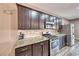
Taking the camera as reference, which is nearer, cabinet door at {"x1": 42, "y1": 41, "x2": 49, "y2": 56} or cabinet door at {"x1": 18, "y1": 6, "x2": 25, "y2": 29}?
cabinet door at {"x1": 18, "y1": 6, "x2": 25, "y2": 29}

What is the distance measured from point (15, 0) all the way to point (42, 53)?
5.70 ft

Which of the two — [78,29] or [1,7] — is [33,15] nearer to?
[78,29]

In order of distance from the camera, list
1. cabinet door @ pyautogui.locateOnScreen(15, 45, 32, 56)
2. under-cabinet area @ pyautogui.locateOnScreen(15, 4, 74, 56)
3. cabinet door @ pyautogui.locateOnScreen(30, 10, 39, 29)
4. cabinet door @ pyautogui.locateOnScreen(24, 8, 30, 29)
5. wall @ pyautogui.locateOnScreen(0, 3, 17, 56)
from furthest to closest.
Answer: cabinet door @ pyautogui.locateOnScreen(30, 10, 39, 29) < cabinet door @ pyautogui.locateOnScreen(24, 8, 30, 29) < under-cabinet area @ pyautogui.locateOnScreen(15, 4, 74, 56) < cabinet door @ pyautogui.locateOnScreen(15, 45, 32, 56) < wall @ pyautogui.locateOnScreen(0, 3, 17, 56)

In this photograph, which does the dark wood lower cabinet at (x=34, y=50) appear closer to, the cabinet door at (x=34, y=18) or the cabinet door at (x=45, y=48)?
the cabinet door at (x=45, y=48)

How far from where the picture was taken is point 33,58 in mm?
457

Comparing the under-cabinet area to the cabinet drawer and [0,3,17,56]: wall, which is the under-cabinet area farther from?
[0,3,17,56]: wall

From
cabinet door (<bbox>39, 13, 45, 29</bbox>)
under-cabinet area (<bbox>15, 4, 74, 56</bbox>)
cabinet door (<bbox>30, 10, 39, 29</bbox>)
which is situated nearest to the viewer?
under-cabinet area (<bbox>15, 4, 74, 56</bbox>)

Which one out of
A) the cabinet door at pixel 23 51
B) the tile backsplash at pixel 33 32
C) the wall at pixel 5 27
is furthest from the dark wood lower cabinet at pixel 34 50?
the wall at pixel 5 27

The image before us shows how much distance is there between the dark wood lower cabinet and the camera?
142cm

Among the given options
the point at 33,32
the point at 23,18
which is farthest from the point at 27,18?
the point at 33,32

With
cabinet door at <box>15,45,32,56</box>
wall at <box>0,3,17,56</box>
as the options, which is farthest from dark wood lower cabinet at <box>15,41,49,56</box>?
wall at <box>0,3,17,56</box>

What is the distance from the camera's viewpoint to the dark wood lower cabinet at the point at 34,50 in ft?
4.66

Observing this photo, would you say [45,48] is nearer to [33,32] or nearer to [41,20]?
[33,32]

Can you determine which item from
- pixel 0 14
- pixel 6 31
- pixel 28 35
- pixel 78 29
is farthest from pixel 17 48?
pixel 78 29
